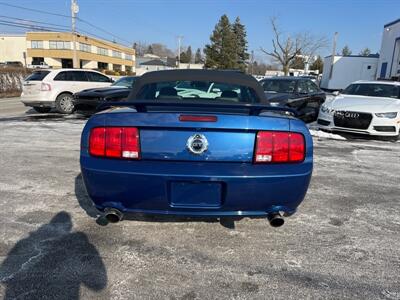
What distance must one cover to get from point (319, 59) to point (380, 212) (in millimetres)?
88064

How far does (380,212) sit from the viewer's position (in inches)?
144

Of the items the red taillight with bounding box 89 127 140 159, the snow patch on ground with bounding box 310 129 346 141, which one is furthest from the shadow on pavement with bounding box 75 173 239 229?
the snow patch on ground with bounding box 310 129 346 141

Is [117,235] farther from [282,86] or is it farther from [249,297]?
[282,86]

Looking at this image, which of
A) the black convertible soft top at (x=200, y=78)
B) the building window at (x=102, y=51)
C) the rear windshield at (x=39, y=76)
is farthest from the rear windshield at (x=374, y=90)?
the building window at (x=102, y=51)

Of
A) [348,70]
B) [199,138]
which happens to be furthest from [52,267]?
[348,70]

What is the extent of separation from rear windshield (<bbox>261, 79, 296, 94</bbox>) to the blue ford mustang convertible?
7907 millimetres

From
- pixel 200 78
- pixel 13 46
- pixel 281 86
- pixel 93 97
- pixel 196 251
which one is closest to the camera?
pixel 196 251

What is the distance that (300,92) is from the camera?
10094 millimetres

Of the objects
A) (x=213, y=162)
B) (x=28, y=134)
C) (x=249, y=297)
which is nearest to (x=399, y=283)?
(x=249, y=297)

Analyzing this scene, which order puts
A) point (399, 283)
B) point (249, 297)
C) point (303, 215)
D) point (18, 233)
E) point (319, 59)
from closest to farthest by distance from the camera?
point (249, 297)
point (399, 283)
point (18, 233)
point (303, 215)
point (319, 59)

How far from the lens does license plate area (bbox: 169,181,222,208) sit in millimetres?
2441

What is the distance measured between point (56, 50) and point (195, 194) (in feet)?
233

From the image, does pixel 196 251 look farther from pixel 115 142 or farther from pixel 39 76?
pixel 39 76

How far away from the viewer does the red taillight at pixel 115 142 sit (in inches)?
96.1
